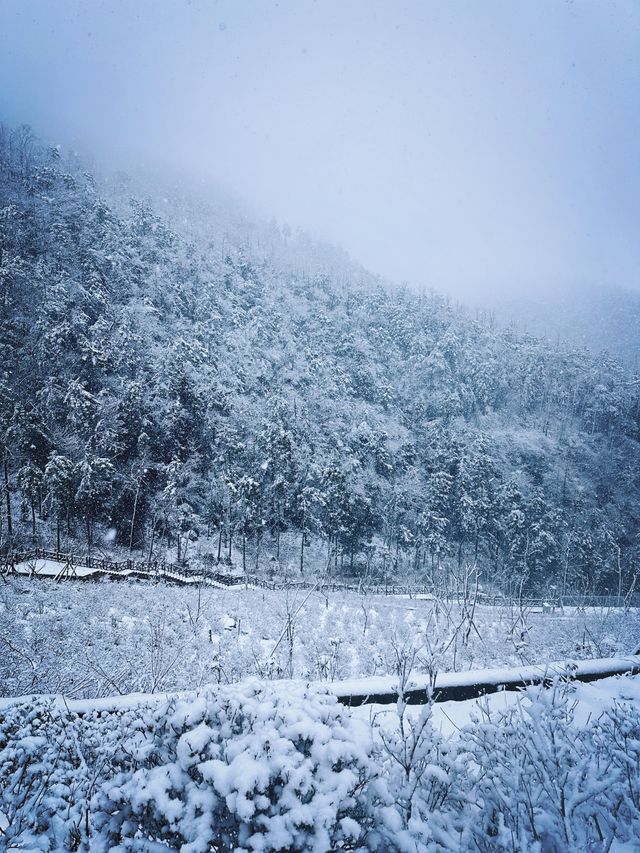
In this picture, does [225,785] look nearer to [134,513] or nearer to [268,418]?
[134,513]

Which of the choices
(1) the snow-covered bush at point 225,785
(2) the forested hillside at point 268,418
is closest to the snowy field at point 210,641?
(1) the snow-covered bush at point 225,785

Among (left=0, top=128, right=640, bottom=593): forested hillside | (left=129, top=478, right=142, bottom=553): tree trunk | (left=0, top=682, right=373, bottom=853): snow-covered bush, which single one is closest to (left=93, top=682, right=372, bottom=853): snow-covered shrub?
(left=0, top=682, right=373, bottom=853): snow-covered bush

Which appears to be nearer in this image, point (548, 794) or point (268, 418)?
point (548, 794)

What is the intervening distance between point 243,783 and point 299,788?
1.30 ft

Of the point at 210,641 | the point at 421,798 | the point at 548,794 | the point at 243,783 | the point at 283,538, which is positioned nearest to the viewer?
the point at 243,783

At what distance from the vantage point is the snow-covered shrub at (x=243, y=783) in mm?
2615

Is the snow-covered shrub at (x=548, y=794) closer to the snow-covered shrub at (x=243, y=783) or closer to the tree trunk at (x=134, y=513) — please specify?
the snow-covered shrub at (x=243, y=783)

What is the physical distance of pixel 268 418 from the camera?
2007 inches

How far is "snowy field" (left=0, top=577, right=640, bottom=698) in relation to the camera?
948cm

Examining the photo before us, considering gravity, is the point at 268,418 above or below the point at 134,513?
above

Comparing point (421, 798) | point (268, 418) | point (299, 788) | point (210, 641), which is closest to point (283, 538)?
point (268, 418)

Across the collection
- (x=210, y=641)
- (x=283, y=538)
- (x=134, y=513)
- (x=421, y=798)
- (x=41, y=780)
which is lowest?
(x=283, y=538)

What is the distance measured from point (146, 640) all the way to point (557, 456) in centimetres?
7126

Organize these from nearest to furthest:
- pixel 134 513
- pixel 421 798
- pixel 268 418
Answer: pixel 421 798 < pixel 134 513 < pixel 268 418
